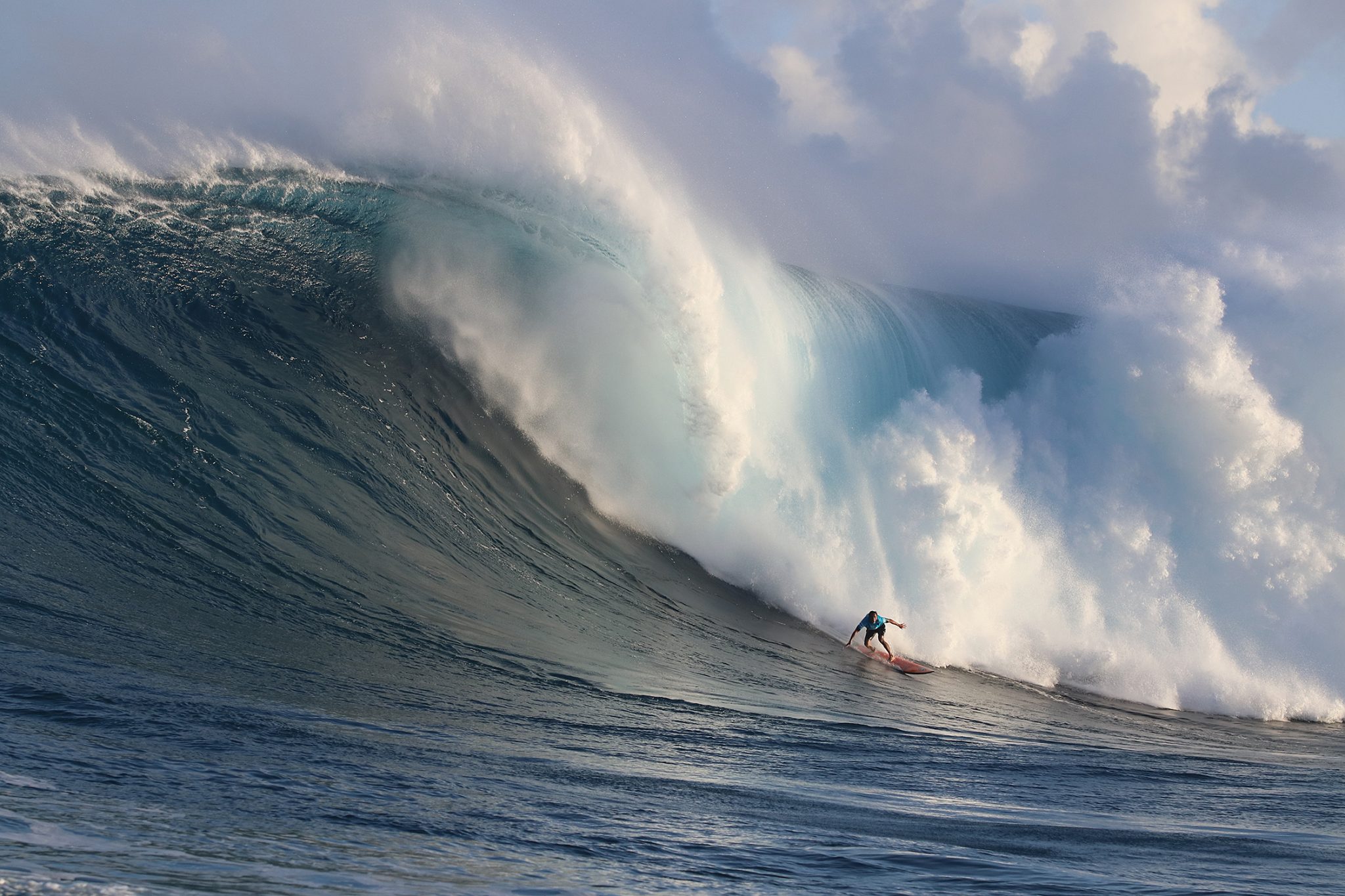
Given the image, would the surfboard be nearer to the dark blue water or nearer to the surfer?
the surfer

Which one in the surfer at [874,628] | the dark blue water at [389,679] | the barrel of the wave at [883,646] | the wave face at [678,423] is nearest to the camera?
the dark blue water at [389,679]

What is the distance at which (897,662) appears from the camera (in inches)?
391

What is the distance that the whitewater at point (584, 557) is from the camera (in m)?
4.03

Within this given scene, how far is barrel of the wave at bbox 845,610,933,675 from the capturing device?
32.1 feet

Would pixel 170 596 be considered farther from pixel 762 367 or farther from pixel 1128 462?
pixel 1128 462

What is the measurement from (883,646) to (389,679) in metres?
5.84

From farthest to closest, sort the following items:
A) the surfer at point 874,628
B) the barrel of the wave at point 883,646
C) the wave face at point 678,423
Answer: the surfer at point 874,628 → the barrel of the wave at point 883,646 → the wave face at point 678,423

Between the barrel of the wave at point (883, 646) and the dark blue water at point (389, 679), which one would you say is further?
the barrel of the wave at point (883, 646)

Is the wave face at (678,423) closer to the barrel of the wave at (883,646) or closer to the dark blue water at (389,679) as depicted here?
the dark blue water at (389,679)

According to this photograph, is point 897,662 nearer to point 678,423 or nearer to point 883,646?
point 883,646

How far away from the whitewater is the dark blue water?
36 millimetres

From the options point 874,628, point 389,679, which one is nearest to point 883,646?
point 874,628

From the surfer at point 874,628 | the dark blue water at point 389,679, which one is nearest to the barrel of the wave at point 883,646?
the surfer at point 874,628

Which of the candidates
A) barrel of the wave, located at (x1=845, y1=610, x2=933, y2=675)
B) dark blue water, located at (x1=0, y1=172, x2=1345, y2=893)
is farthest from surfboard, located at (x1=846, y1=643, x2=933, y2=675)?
dark blue water, located at (x1=0, y1=172, x2=1345, y2=893)
